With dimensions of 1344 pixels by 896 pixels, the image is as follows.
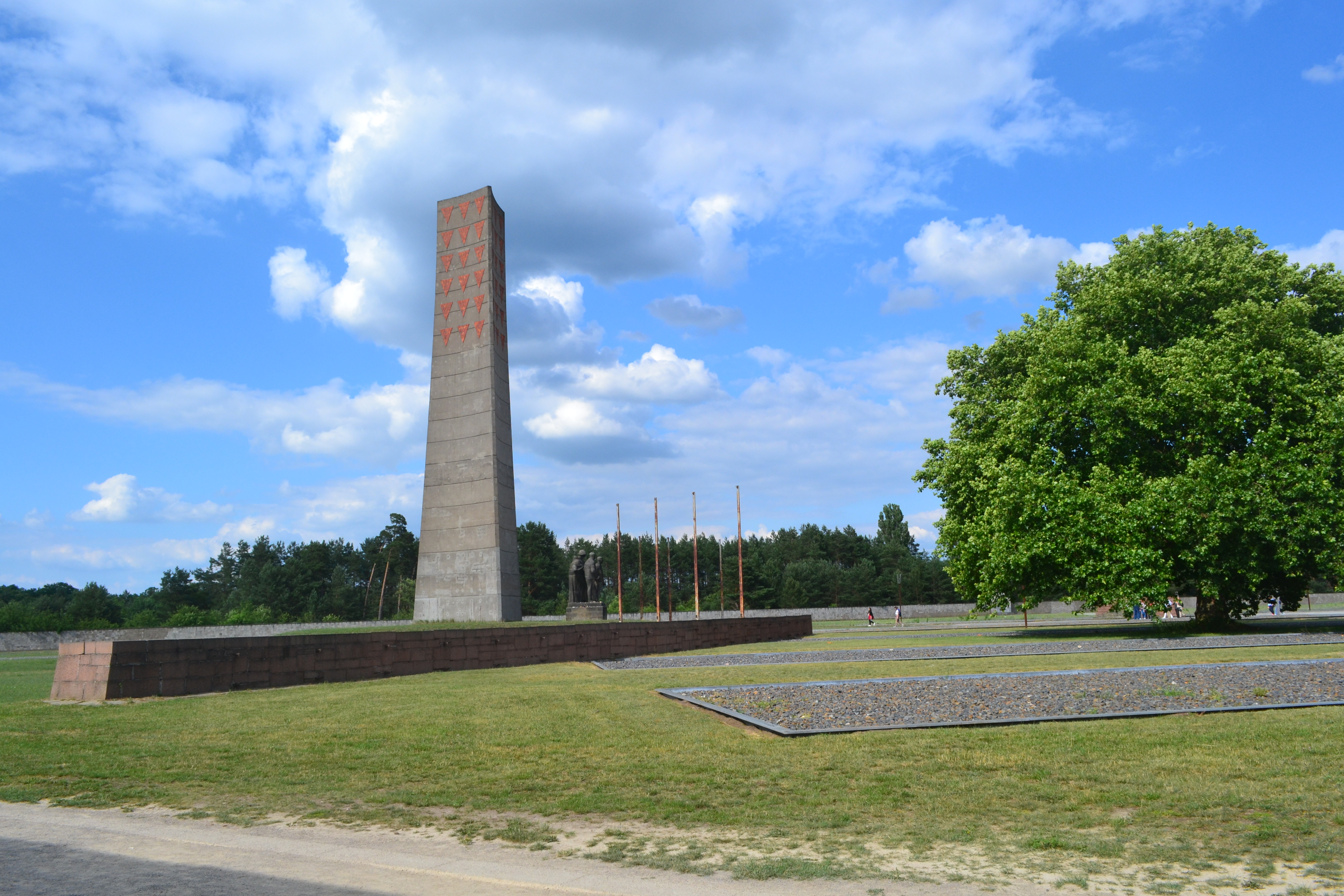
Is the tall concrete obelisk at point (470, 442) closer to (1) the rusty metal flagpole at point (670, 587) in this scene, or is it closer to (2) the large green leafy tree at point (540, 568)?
(1) the rusty metal flagpole at point (670, 587)

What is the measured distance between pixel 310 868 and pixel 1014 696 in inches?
394

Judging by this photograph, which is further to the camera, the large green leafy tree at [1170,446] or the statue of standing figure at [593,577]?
the statue of standing figure at [593,577]

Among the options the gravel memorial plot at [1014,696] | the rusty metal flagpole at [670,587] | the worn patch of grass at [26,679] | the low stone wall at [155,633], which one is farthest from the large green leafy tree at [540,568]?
the gravel memorial plot at [1014,696]

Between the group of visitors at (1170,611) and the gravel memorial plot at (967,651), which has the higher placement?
the group of visitors at (1170,611)

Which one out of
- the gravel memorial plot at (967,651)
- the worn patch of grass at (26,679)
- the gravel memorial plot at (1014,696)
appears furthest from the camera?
the gravel memorial plot at (967,651)

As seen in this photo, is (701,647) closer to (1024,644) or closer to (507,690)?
(1024,644)

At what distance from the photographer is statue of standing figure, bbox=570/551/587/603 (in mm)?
50469

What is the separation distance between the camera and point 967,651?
23953 millimetres

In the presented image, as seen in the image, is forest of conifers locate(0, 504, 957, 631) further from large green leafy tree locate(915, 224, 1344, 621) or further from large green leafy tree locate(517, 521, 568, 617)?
large green leafy tree locate(915, 224, 1344, 621)

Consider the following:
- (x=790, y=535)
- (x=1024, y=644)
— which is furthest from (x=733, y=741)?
(x=790, y=535)

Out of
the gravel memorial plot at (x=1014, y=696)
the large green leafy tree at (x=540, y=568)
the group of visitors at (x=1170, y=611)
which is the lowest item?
the gravel memorial plot at (x=1014, y=696)

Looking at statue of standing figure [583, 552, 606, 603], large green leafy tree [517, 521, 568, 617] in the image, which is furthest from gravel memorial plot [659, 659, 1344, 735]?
large green leafy tree [517, 521, 568, 617]

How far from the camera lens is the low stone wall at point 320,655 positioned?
A: 614 inches

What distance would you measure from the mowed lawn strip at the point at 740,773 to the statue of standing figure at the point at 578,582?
37176mm
